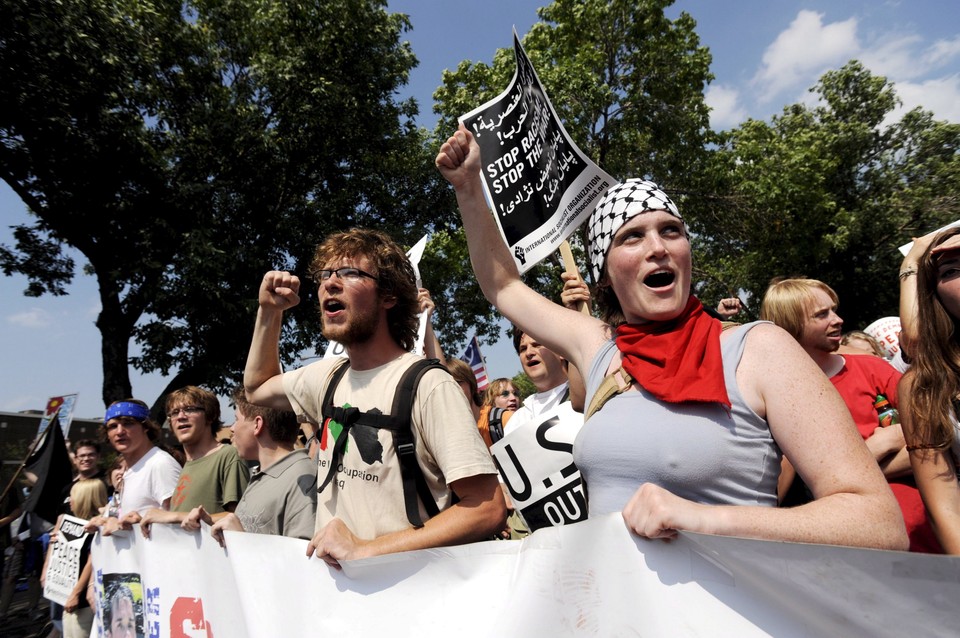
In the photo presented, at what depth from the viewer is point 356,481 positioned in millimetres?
2047

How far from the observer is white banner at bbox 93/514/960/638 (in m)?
1.07

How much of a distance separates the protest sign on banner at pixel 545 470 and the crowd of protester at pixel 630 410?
55 millimetres

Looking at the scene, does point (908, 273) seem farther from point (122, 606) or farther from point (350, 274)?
point (122, 606)

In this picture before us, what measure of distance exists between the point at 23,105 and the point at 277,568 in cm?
1233

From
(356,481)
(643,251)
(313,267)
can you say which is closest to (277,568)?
(356,481)

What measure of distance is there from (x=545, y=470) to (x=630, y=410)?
1.33m

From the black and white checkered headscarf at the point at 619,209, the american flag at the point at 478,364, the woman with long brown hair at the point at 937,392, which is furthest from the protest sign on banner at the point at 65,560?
the american flag at the point at 478,364

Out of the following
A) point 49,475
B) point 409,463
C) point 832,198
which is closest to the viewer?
point 409,463

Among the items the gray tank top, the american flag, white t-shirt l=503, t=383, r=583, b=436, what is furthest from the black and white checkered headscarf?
the american flag

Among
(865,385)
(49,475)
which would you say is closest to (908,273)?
(865,385)

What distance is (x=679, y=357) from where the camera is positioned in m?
1.45

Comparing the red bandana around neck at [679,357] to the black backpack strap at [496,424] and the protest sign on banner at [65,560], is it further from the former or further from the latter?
the protest sign on banner at [65,560]

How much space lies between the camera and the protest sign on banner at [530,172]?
124 inches

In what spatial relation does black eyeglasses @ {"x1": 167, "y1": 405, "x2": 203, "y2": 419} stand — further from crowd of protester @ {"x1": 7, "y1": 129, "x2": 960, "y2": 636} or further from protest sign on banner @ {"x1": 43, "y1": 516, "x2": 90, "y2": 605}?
protest sign on banner @ {"x1": 43, "y1": 516, "x2": 90, "y2": 605}
